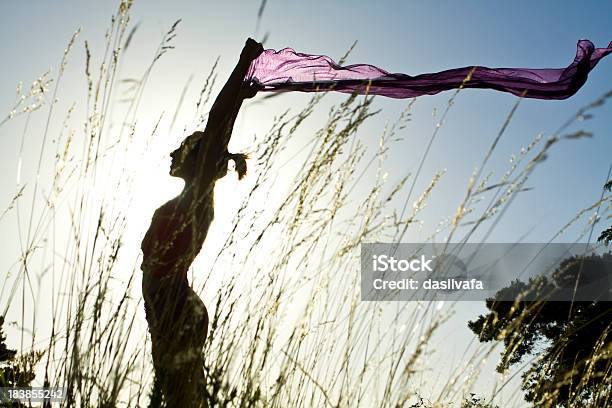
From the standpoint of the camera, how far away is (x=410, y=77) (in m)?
3.88

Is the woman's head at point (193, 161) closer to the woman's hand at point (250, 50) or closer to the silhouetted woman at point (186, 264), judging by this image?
the silhouetted woman at point (186, 264)

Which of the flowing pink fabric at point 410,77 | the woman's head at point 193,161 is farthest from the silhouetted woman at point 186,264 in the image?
the flowing pink fabric at point 410,77

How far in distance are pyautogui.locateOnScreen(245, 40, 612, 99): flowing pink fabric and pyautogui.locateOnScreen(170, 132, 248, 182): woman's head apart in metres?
0.75

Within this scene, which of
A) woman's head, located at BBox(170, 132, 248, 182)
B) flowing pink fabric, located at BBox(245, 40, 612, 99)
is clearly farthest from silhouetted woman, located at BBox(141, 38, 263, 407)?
flowing pink fabric, located at BBox(245, 40, 612, 99)

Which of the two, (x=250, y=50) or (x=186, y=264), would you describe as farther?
(x=250, y=50)

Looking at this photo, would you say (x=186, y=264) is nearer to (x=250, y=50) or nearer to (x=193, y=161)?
(x=193, y=161)

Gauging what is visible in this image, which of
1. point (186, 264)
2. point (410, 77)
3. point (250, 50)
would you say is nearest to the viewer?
point (186, 264)

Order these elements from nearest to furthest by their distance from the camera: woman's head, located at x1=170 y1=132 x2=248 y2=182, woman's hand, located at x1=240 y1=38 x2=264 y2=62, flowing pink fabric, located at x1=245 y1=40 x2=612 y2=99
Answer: woman's head, located at x1=170 y1=132 x2=248 y2=182 → woman's hand, located at x1=240 y1=38 x2=264 y2=62 → flowing pink fabric, located at x1=245 y1=40 x2=612 y2=99

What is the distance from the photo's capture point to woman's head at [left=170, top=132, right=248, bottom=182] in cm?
197

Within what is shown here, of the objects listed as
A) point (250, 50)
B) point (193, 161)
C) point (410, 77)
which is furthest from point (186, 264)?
point (410, 77)

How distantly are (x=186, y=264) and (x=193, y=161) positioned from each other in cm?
92

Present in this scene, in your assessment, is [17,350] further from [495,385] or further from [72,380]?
[495,385]

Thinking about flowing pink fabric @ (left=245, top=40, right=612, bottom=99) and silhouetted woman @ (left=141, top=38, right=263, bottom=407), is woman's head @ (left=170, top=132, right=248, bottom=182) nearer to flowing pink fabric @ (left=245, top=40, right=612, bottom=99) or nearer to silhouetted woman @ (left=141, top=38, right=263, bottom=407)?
silhouetted woman @ (left=141, top=38, right=263, bottom=407)

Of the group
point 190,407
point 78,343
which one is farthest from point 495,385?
point 78,343
